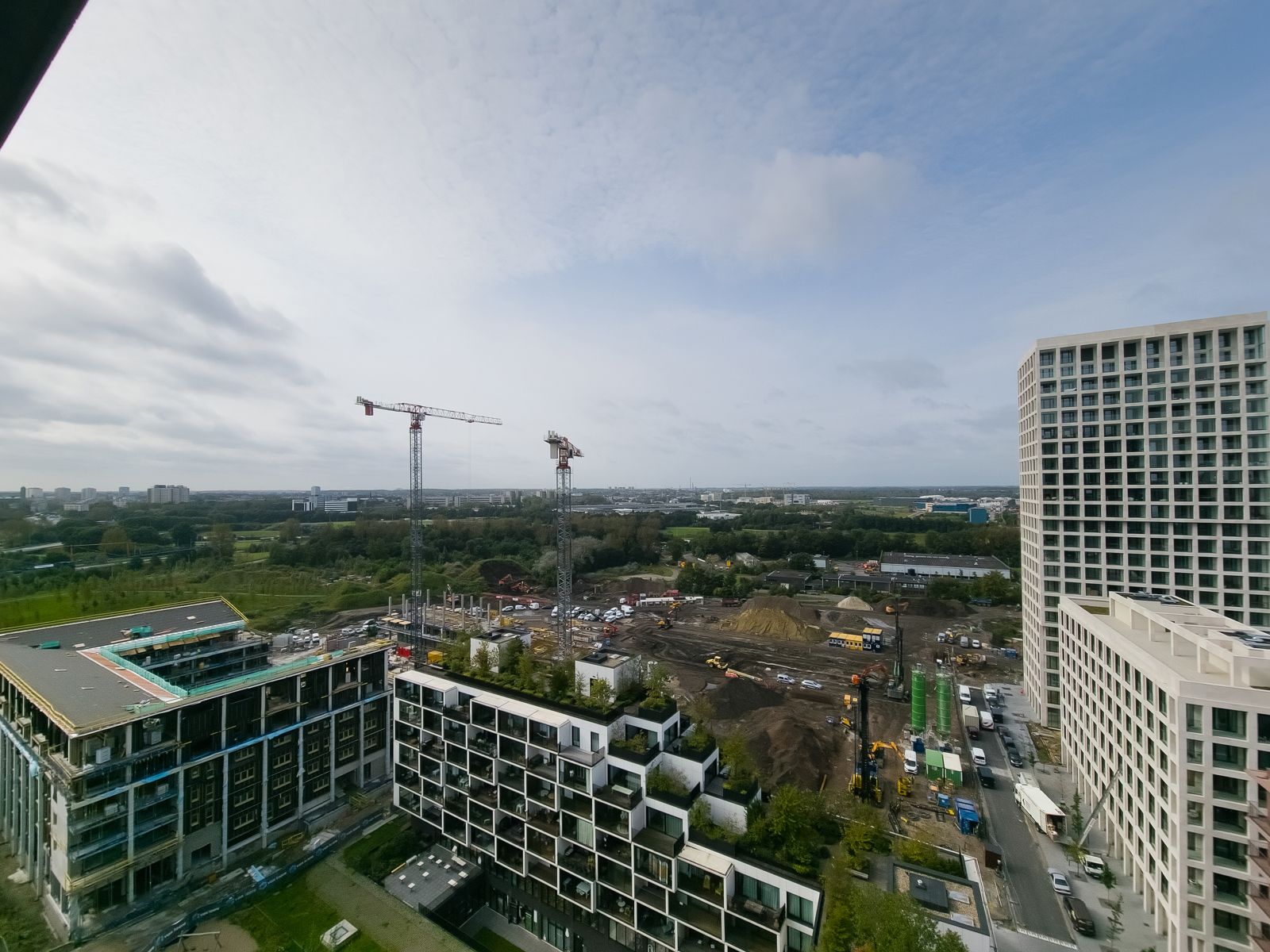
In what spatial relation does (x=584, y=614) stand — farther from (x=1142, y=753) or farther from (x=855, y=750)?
(x=1142, y=753)

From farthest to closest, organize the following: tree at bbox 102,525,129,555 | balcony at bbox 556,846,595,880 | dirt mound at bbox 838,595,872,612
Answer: dirt mound at bbox 838,595,872,612, balcony at bbox 556,846,595,880, tree at bbox 102,525,129,555

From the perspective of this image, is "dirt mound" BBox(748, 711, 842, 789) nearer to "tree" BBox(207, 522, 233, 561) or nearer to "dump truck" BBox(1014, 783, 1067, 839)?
"dump truck" BBox(1014, 783, 1067, 839)

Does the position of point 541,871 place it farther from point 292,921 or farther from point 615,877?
point 292,921

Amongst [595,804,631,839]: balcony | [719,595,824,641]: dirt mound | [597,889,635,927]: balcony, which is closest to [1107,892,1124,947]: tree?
[597,889,635,927]: balcony

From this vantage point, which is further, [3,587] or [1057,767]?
[1057,767]

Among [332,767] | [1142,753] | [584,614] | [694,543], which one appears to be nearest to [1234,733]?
[1142,753]

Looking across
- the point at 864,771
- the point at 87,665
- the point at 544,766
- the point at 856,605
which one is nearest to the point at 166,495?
the point at 87,665
